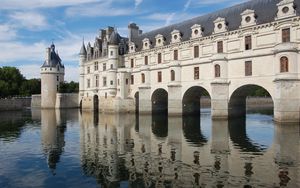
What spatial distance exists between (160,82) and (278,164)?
3378 cm

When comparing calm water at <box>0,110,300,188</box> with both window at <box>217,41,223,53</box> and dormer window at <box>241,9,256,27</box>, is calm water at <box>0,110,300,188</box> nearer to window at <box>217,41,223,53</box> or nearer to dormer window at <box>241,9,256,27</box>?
dormer window at <box>241,9,256,27</box>

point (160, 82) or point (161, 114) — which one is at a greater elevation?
point (160, 82)

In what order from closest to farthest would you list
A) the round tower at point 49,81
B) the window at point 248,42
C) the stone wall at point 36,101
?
the window at point 248,42 < the round tower at point 49,81 < the stone wall at point 36,101

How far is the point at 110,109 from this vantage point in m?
57.6

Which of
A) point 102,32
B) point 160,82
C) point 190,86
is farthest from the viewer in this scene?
point 102,32

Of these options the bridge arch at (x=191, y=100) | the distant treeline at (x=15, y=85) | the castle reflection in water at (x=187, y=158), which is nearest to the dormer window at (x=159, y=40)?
the bridge arch at (x=191, y=100)

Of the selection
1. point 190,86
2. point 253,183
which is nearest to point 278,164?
point 253,183

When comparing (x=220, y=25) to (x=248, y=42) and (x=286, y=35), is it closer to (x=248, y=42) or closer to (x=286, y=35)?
(x=248, y=42)

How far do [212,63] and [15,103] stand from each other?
5871 cm

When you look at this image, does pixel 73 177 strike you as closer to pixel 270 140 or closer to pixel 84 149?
pixel 84 149

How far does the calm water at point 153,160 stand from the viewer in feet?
46.1

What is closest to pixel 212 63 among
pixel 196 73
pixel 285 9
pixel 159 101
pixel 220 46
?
pixel 220 46

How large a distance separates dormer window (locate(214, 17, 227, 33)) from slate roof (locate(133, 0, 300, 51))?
0.71 m

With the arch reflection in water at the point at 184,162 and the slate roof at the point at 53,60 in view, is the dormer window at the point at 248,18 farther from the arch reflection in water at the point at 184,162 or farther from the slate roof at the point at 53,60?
the slate roof at the point at 53,60
